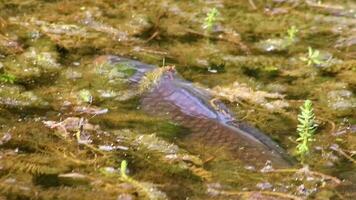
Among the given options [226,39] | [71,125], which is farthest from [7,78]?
[226,39]

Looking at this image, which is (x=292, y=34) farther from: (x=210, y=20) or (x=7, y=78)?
(x=7, y=78)

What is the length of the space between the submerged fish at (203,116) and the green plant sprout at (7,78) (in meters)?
0.61

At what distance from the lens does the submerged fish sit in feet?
10.0

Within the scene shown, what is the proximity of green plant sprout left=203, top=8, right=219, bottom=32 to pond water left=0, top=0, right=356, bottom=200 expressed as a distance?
0.01 metres

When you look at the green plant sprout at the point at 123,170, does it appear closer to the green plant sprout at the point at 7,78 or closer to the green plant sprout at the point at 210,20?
the green plant sprout at the point at 7,78

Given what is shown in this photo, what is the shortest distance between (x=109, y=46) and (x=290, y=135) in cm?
139

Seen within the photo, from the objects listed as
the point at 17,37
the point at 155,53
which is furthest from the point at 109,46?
the point at 17,37

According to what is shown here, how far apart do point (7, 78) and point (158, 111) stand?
0.84 m

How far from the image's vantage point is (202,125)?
3234 mm

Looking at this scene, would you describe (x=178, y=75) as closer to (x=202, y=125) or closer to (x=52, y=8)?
(x=202, y=125)

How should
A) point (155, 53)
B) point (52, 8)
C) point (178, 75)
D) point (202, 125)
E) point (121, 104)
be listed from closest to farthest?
1. point (202, 125)
2. point (121, 104)
3. point (178, 75)
4. point (155, 53)
5. point (52, 8)

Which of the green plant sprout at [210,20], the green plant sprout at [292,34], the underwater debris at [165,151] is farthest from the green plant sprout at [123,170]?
the green plant sprout at [292,34]

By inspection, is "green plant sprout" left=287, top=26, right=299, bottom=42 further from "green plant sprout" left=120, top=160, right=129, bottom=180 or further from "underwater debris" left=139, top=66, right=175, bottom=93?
"green plant sprout" left=120, top=160, right=129, bottom=180

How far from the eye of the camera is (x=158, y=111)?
338 cm
